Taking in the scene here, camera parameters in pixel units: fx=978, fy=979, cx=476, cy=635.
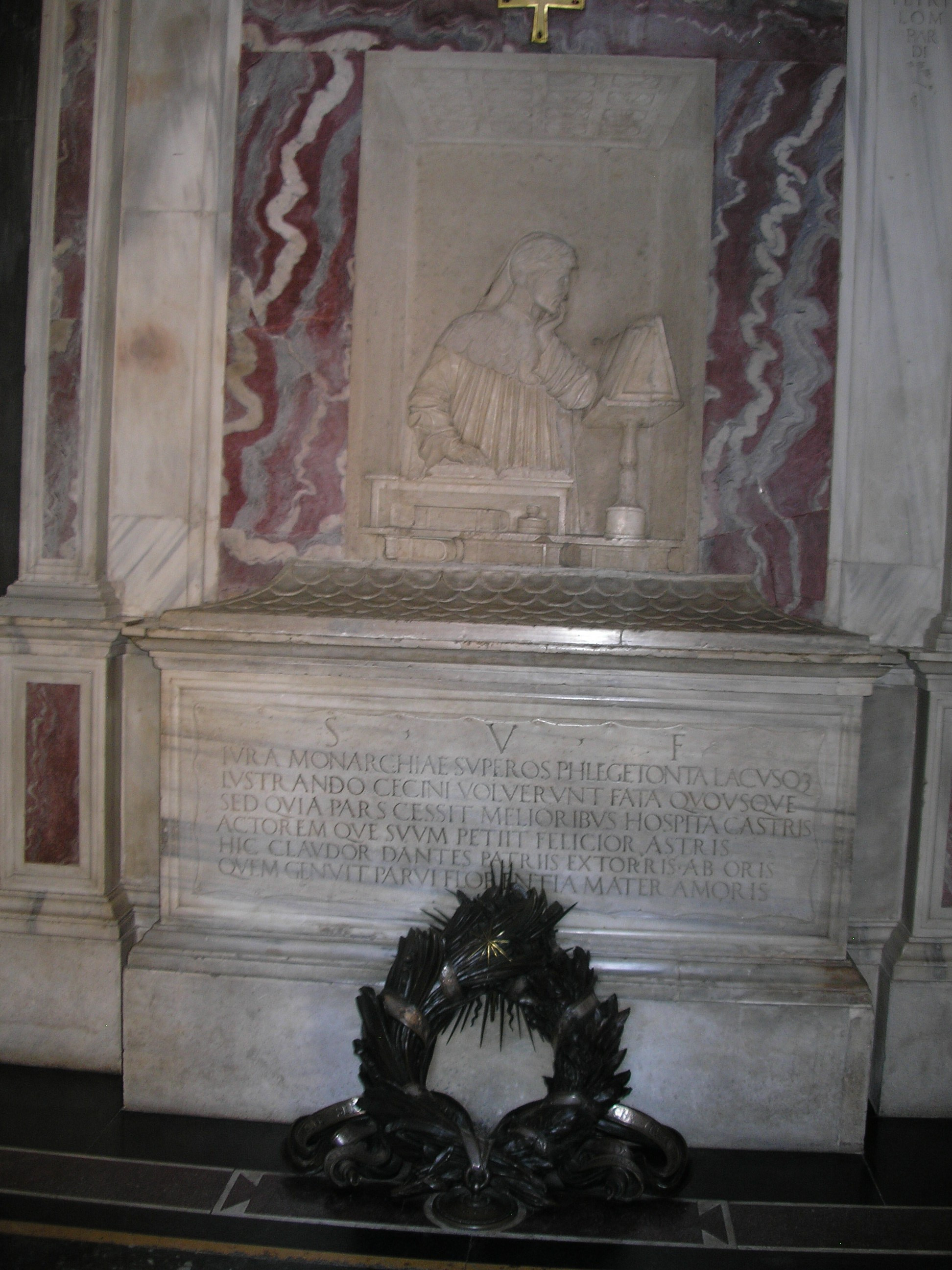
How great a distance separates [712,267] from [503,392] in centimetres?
81

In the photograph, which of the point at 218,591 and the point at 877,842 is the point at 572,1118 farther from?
the point at 218,591

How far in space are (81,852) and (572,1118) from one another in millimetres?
1747

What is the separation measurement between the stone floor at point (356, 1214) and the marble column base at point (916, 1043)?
7.7 inches

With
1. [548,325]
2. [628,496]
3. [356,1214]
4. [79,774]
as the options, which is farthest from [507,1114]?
[548,325]

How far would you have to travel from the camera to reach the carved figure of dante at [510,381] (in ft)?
11.1

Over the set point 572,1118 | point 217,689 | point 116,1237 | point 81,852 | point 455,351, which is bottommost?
point 116,1237

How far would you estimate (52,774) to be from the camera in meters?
3.17

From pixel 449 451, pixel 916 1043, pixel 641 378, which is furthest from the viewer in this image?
pixel 449 451

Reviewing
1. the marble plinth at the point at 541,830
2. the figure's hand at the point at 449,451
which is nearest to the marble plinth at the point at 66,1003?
the marble plinth at the point at 541,830

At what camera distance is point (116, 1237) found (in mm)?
2334

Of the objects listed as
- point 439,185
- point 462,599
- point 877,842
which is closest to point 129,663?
point 462,599

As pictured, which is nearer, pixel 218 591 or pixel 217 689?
pixel 217 689

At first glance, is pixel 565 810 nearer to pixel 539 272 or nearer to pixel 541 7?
pixel 539 272

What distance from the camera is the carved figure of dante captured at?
3396mm
